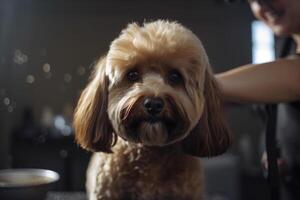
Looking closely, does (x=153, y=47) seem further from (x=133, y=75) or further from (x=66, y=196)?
(x=66, y=196)

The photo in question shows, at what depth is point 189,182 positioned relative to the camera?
1023mm

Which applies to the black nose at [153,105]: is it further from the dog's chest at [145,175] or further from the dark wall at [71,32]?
the dark wall at [71,32]

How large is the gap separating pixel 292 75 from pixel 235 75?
131 mm

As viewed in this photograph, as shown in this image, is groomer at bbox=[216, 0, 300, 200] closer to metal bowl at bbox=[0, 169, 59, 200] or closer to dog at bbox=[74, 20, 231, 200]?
dog at bbox=[74, 20, 231, 200]

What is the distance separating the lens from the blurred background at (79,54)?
2402 millimetres

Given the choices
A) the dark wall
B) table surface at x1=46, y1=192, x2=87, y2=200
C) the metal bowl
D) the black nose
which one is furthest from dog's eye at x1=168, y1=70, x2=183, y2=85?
the dark wall

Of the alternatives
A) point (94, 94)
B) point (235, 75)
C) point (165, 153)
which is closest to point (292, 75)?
point (235, 75)

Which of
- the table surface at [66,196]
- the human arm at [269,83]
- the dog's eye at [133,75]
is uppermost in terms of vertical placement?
the dog's eye at [133,75]

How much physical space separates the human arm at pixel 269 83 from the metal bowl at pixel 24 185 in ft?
1.49

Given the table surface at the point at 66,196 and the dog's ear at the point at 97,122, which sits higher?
the dog's ear at the point at 97,122

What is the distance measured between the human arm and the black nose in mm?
236

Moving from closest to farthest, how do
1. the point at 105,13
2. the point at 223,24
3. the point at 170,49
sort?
the point at 170,49 < the point at 105,13 < the point at 223,24

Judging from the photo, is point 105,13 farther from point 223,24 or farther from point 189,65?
point 189,65

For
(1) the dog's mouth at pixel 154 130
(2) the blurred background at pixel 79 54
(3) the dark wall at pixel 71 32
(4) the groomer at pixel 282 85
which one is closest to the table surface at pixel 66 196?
(1) the dog's mouth at pixel 154 130
